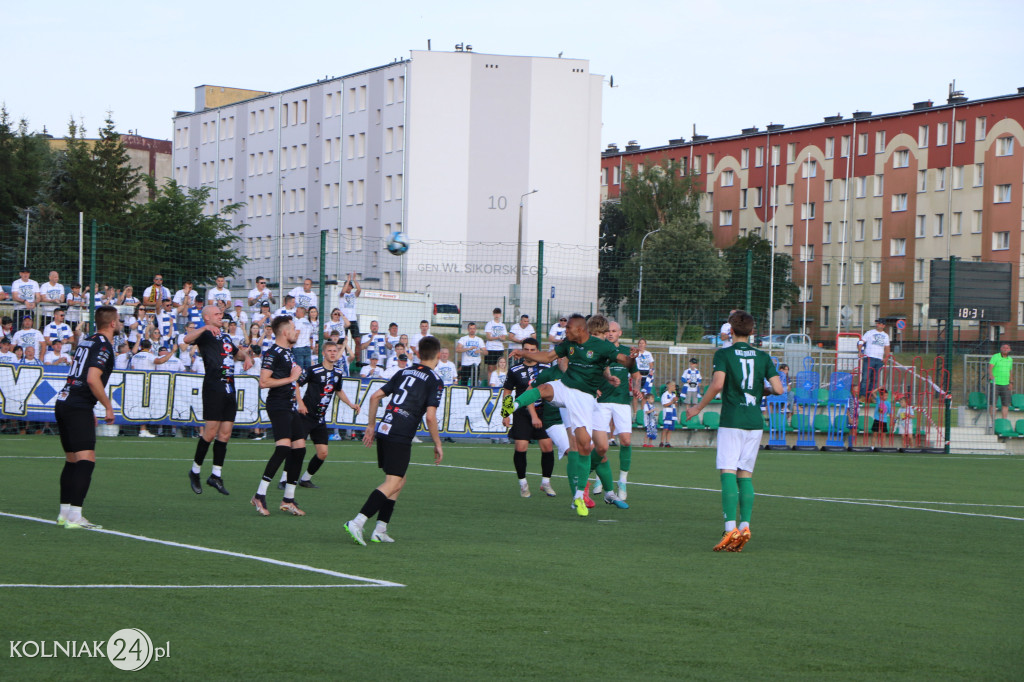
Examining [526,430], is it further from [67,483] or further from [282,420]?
[67,483]

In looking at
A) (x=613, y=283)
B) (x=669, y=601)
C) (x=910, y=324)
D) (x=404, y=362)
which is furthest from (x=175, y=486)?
Result: (x=910, y=324)

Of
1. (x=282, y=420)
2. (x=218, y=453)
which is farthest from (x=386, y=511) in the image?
(x=218, y=453)

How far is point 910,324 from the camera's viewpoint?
59.7 metres

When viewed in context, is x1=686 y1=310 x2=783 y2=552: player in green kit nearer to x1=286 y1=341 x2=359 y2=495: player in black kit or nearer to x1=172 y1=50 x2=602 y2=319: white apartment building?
x1=286 y1=341 x2=359 y2=495: player in black kit

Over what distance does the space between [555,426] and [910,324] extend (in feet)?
159

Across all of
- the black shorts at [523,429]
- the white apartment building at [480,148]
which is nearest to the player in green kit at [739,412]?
the black shorts at [523,429]

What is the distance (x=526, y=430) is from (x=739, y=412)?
5168 mm

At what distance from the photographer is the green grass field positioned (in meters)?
6.18

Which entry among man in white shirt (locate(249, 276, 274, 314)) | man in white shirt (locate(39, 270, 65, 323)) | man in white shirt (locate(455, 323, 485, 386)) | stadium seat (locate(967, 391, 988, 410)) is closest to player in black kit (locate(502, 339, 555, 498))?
man in white shirt (locate(455, 323, 485, 386))

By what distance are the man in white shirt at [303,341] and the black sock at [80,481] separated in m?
12.9

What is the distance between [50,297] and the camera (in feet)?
85.8

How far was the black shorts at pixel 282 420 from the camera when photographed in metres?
13.0

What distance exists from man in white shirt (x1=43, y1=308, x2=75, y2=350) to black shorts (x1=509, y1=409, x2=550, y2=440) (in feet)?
42.7

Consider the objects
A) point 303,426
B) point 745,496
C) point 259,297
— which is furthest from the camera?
point 259,297
